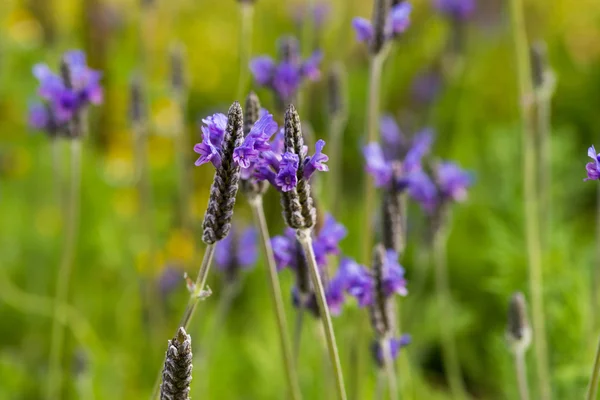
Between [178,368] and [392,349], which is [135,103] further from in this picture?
[178,368]

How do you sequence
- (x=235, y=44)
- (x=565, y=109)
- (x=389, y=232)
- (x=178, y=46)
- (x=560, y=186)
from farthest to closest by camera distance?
(x=235, y=44), (x=565, y=109), (x=560, y=186), (x=178, y=46), (x=389, y=232)

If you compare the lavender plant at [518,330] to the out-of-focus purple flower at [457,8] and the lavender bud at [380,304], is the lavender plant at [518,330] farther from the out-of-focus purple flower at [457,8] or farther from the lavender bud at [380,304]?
the out-of-focus purple flower at [457,8]

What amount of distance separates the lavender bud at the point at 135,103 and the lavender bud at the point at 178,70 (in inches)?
2.7

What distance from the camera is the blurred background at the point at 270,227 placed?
146 centimetres

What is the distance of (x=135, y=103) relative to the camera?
4.72 feet

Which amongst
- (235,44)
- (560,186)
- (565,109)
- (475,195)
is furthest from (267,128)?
(235,44)

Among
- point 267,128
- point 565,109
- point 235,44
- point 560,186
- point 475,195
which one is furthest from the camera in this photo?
point 235,44

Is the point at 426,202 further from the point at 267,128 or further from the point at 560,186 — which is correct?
the point at 560,186

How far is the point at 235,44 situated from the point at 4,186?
1375 millimetres

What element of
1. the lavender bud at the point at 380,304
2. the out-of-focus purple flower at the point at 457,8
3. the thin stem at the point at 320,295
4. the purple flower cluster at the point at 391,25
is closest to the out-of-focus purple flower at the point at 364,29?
the purple flower cluster at the point at 391,25

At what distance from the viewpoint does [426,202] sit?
1223mm

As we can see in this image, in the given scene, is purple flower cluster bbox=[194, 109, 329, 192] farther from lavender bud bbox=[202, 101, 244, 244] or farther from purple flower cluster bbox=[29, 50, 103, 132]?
purple flower cluster bbox=[29, 50, 103, 132]

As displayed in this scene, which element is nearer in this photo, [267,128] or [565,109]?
[267,128]

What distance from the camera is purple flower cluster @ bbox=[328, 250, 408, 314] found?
0.79 metres
